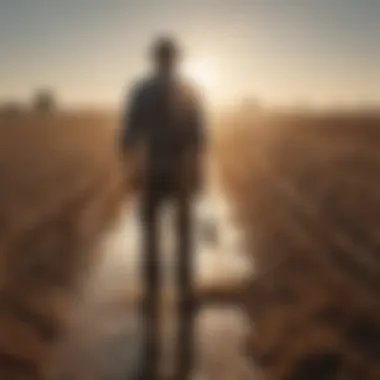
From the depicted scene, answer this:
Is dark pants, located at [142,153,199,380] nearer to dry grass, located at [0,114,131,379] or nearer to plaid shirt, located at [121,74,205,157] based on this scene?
plaid shirt, located at [121,74,205,157]

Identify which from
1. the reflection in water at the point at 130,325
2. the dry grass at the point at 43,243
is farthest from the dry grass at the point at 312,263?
the dry grass at the point at 43,243

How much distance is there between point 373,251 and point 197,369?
464 cm

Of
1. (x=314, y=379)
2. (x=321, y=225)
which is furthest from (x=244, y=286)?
(x=321, y=225)

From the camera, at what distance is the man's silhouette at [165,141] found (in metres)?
4.06

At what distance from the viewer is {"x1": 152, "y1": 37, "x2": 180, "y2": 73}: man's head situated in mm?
4137

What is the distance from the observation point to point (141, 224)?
175 inches

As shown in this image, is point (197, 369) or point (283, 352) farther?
point (283, 352)

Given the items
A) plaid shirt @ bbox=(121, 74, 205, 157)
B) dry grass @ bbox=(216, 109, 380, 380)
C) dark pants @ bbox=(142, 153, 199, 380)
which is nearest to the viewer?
plaid shirt @ bbox=(121, 74, 205, 157)

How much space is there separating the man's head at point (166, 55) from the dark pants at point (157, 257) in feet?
1.66

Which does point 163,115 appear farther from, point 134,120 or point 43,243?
point 43,243

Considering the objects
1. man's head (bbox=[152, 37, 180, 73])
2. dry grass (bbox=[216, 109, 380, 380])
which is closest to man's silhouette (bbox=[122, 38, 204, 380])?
man's head (bbox=[152, 37, 180, 73])

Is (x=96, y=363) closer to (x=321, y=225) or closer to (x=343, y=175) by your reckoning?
(x=321, y=225)

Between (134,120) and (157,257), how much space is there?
0.74 m

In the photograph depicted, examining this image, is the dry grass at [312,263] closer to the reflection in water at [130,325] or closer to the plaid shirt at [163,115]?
the reflection in water at [130,325]
